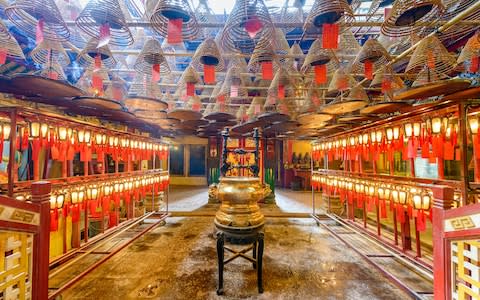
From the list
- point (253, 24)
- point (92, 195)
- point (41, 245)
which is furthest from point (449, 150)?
point (92, 195)

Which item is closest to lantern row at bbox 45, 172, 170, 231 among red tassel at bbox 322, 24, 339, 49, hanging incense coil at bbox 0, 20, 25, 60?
hanging incense coil at bbox 0, 20, 25, 60

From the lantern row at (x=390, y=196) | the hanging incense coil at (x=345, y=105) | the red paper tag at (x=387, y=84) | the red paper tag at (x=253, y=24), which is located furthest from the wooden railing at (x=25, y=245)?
the red paper tag at (x=387, y=84)

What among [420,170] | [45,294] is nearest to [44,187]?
[45,294]

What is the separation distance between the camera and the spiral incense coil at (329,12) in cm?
158

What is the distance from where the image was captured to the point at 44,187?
1655 mm

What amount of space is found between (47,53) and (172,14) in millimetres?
3094

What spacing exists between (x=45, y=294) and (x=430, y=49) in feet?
15.1

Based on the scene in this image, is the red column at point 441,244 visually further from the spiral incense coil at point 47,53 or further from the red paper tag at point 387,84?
the spiral incense coil at point 47,53

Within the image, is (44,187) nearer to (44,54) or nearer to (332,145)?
(44,54)

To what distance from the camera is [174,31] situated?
6.09ft

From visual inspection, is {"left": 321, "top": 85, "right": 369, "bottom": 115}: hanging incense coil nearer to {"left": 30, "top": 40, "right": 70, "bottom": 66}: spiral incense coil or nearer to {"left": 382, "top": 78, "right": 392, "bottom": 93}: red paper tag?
{"left": 382, "top": 78, "right": 392, "bottom": 93}: red paper tag

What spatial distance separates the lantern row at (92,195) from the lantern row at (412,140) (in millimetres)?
4224

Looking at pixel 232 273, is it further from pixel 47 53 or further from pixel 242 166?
pixel 47 53

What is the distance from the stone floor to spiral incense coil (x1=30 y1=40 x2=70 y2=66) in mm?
3219
